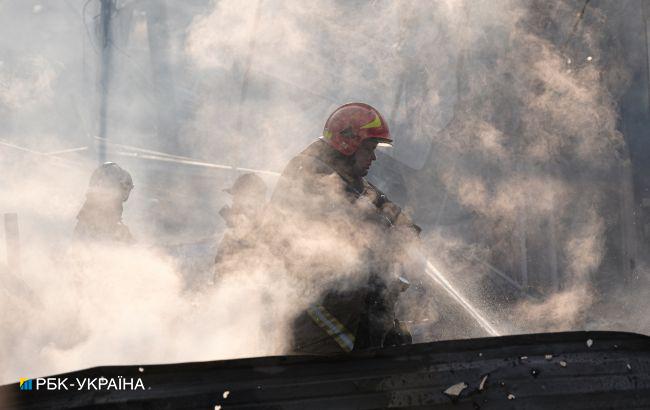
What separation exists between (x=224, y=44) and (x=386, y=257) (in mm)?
13545

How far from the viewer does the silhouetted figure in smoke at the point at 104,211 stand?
5559 mm

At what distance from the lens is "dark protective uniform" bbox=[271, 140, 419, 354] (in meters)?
2.92

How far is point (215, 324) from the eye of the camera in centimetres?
409

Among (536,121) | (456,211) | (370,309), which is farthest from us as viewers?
(456,211)

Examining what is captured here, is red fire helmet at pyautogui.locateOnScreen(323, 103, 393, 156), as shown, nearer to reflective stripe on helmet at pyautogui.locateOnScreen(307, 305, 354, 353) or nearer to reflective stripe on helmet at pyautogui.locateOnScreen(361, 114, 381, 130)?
reflective stripe on helmet at pyautogui.locateOnScreen(361, 114, 381, 130)

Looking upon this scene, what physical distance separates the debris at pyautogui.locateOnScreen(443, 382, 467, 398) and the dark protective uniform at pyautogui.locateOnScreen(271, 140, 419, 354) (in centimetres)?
101

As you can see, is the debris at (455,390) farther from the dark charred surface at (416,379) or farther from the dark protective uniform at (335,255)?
the dark protective uniform at (335,255)

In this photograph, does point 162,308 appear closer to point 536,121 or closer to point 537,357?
point 537,357

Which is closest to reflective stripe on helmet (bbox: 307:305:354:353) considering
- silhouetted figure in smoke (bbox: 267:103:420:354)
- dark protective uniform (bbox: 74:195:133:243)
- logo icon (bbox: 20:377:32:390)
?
silhouetted figure in smoke (bbox: 267:103:420:354)

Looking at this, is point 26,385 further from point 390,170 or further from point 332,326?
point 390,170

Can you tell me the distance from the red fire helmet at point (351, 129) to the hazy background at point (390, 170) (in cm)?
83

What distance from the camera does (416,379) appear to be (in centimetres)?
189

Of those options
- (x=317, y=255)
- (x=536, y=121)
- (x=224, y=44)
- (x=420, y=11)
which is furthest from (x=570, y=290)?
(x=224, y=44)

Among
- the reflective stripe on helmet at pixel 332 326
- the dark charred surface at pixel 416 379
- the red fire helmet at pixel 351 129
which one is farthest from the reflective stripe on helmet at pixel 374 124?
the dark charred surface at pixel 416 379
